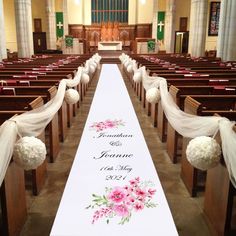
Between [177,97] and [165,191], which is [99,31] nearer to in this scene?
[177,97]

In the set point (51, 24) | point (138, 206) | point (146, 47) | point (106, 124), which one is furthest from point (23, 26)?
point (138, 206)

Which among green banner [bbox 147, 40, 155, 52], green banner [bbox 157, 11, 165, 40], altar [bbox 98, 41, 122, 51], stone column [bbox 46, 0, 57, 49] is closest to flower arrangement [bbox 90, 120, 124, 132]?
green banner [bbox 147, 40, 155, 52]

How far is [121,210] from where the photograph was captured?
8.53 ft

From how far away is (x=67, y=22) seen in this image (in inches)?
899

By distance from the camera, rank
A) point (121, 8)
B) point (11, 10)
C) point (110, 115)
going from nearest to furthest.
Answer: point (110, 115) < point (11, 10) < point (121, 8)

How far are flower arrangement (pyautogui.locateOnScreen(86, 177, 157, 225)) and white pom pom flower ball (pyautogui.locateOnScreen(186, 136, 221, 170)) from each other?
64 centimetres

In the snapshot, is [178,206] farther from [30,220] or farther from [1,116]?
[1,116]

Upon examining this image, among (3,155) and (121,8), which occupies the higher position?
(121,8)

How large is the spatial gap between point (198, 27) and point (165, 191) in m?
13.7

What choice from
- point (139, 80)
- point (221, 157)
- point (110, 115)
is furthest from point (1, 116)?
point (139, 80)

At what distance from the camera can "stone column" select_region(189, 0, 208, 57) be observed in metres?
15.0

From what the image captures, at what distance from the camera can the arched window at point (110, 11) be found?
2512cm

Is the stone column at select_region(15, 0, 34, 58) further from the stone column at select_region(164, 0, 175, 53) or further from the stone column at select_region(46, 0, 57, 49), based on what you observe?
the stone column at select_region(164, 0, 175, 53)

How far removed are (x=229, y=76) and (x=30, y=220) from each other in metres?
4.82
